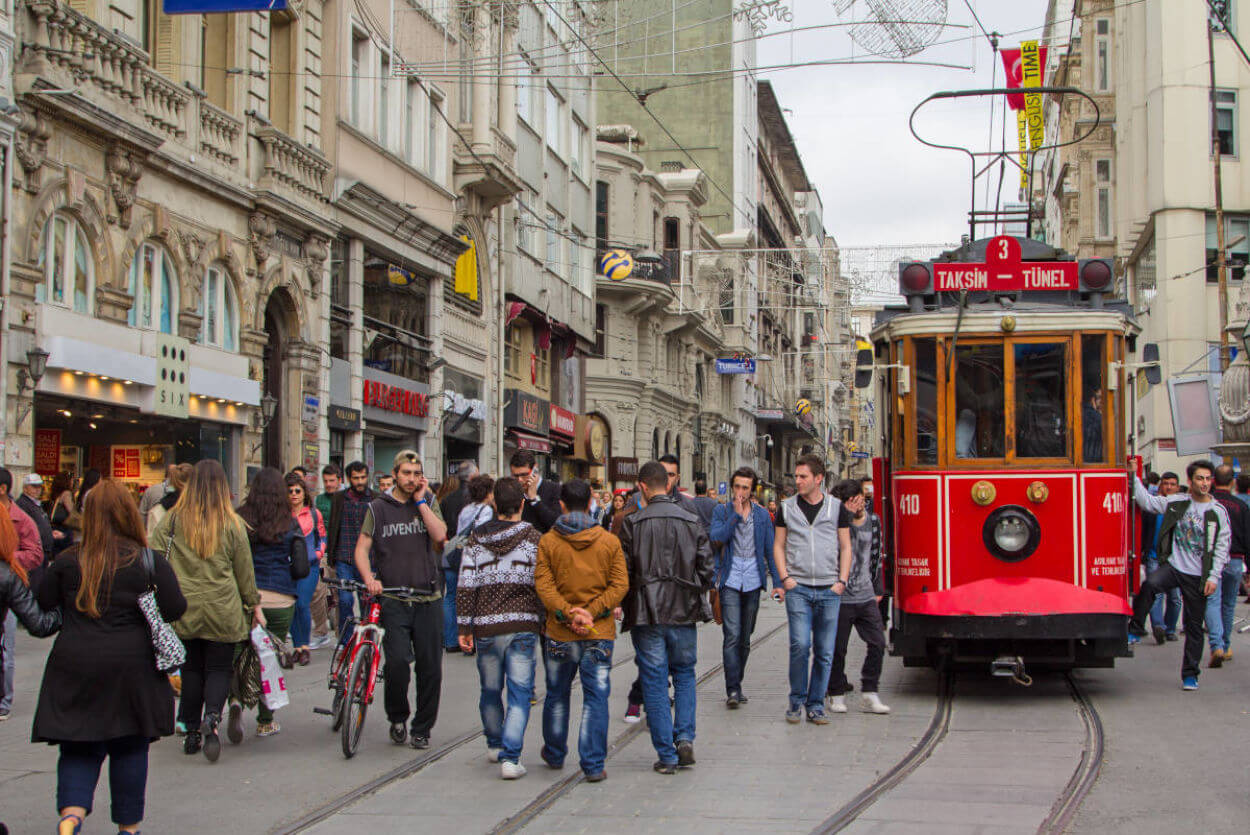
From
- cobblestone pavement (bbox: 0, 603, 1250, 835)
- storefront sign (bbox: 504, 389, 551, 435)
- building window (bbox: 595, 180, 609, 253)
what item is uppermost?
building window (bbox: 595, 180, 609, 253)

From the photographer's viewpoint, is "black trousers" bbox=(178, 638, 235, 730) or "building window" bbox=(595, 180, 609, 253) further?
"building window" bbox=(595, 180, 609, 253)

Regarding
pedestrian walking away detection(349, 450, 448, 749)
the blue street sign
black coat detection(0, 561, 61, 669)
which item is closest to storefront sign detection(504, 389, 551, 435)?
the blue street sign

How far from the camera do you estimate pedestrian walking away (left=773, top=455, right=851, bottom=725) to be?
1049 cm

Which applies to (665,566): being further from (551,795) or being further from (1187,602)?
(1187,602)

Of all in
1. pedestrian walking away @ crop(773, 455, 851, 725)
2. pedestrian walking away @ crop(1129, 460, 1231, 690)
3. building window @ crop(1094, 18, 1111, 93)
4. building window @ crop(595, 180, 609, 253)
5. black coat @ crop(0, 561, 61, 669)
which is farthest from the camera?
building window @ crop(1094, 18, 1111, 93)

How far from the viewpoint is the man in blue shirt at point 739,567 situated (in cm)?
1145

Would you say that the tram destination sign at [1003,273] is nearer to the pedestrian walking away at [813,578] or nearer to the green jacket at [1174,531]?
the pedestrian walking away at [813,578]

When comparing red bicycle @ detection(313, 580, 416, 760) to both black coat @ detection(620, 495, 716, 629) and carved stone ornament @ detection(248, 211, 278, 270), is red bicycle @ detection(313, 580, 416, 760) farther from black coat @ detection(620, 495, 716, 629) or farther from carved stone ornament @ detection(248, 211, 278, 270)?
carved stone ornament @ detection(248, 211, 278, 270)

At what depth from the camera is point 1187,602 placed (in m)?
12.6

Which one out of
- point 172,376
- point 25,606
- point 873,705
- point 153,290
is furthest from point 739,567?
point 153,290

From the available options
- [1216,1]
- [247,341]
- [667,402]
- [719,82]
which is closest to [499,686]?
[247,341]

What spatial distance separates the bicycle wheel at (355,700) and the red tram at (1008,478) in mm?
4388

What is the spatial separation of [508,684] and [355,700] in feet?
3.67

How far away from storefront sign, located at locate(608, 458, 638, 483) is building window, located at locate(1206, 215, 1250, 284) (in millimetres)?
16813
